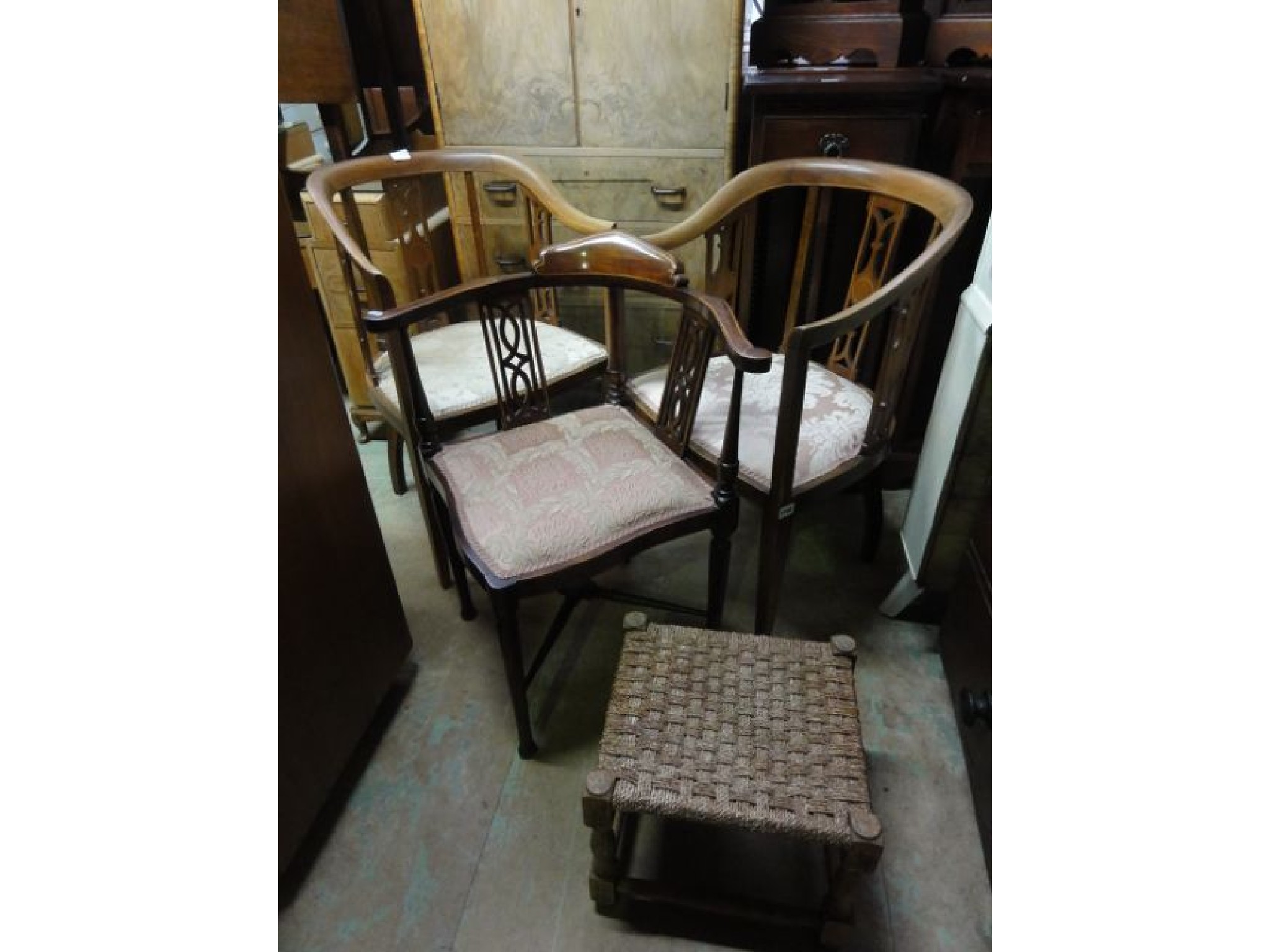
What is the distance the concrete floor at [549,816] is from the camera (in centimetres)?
102

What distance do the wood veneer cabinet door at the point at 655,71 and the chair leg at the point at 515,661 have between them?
1.31 meters

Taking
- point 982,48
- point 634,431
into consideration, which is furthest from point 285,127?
point 982,48

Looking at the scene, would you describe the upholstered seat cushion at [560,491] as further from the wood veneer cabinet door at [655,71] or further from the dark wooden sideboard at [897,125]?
the wood veneer cabinet door at [655,71]

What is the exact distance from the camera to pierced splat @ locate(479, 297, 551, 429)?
125 centimetres

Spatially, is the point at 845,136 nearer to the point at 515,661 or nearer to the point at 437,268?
the point at 437,268

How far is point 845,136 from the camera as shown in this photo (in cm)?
153

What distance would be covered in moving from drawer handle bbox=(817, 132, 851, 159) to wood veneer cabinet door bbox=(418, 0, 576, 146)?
2.13 feet

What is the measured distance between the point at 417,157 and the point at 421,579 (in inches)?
40.5

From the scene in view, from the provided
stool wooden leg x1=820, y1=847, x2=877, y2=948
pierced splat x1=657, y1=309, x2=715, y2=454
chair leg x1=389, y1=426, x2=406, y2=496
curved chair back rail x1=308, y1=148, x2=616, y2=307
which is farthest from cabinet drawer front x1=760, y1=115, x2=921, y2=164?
stool wooden leg x1=820, y1=847, x2=877, y2=948

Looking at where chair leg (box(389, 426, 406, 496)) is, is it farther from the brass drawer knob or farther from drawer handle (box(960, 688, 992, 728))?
drawer handle (box(960, 688, 992, 728))

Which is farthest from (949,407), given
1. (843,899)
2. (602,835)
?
(602,835)

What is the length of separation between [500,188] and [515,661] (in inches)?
52.3

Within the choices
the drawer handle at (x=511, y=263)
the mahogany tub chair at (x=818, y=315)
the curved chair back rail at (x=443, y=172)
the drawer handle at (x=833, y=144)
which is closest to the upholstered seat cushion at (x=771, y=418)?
the mahogany tub chair at (x=818, y=315)

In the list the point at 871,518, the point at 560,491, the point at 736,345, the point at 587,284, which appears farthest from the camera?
the point at 871,518
